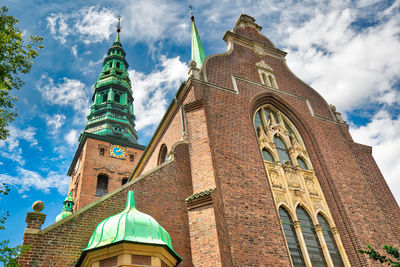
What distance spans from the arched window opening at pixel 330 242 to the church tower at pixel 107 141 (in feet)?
60.0

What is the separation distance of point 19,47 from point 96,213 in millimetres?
4769

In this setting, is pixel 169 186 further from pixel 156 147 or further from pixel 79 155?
pixel 79 155

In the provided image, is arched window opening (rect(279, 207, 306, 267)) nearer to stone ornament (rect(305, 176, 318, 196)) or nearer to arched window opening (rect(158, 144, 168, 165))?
stone ornament (rect(305, 176, 318, 196))

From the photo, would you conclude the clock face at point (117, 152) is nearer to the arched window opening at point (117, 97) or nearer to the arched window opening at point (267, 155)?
the arched window opening at point (117, 97)

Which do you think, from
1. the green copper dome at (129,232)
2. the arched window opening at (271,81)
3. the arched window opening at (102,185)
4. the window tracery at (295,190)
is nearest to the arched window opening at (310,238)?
the window tracery at (295,190)

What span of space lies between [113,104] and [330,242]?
2624 centimetres

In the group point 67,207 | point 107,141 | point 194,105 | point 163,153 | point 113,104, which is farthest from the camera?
point 113,104

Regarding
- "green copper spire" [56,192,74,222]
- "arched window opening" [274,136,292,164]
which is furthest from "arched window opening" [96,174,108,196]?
"arched window opening" [274,136,292,164]

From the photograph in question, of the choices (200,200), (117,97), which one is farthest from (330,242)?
(117,97)

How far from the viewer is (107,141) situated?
98.4 feet

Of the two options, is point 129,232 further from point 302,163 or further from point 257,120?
point 302,163

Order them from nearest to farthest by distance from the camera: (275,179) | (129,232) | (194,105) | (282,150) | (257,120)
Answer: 1. (129,232)
2. (194,105)
3. (275,179)
4. (282,150)
5. (257,120)

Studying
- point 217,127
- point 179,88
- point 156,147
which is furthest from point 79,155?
point 217,127

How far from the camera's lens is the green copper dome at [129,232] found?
7.04 m
